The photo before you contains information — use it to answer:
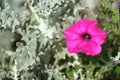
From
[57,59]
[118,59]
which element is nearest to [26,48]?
[57,59]

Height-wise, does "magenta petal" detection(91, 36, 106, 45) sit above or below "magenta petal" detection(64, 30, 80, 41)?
below

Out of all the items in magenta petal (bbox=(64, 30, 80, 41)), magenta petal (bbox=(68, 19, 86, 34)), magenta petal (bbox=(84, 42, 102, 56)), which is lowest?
magenta petal (bbox=(84, 42, 102, 56))

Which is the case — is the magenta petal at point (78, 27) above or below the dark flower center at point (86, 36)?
above

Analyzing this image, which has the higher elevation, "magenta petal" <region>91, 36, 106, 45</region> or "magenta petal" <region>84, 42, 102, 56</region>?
"magenta petal" <region>91, 36, 106, 45</region>

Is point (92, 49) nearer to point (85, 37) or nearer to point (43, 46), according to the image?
point (85, 37)

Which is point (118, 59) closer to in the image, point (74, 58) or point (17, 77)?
point (74, 58)

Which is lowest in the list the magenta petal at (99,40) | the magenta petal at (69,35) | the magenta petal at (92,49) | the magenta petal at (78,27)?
the magenta petal at (92,49)
